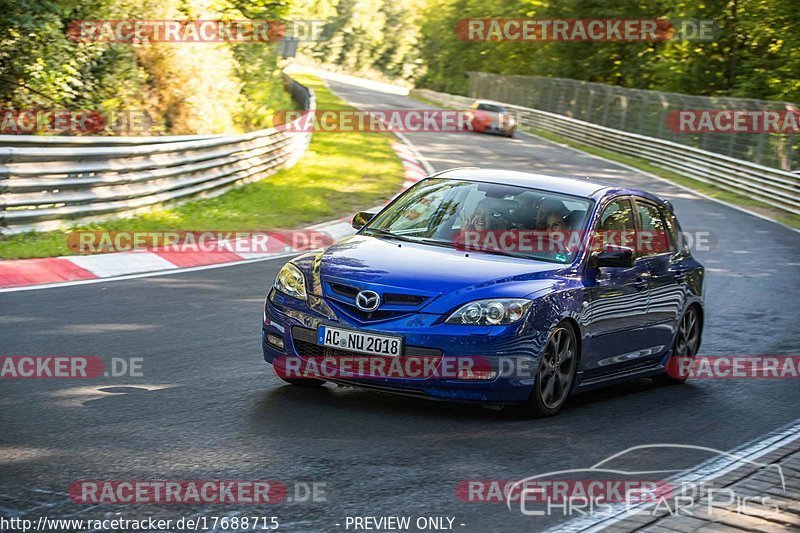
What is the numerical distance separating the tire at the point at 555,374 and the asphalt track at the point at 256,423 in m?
0.12

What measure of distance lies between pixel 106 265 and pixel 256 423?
20.9 ft

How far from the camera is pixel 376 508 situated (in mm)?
5254

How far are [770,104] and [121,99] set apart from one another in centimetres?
1918

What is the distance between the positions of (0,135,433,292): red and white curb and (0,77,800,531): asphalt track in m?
0.52

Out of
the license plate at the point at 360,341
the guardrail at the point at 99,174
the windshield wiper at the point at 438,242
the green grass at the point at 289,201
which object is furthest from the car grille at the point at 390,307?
the guardrail at the point at 99,174

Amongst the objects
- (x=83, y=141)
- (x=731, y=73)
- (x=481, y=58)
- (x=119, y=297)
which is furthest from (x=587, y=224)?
(x=481, y=58)

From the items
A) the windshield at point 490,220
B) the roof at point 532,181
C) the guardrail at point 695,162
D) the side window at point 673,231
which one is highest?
the roof at point 532,181

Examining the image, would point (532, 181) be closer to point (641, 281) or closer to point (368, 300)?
point (641, 281)

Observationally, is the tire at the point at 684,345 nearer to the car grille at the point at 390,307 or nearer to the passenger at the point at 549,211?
Answer: the passenger at the point at 549,211

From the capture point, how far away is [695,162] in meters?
35.7

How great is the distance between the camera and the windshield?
26.3 feet

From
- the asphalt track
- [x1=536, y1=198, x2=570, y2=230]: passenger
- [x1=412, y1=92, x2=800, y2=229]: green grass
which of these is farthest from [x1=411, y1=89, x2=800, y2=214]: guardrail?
[x1=536, y1=198, x2=570, y2=230]: passenger

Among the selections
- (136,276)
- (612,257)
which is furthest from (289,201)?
(612,257)

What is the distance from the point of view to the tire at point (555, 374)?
288 inches
